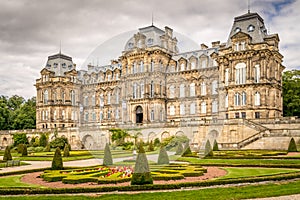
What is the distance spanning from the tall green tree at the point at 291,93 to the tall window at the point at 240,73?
9.93 meters

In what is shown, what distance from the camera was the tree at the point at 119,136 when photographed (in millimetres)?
18188

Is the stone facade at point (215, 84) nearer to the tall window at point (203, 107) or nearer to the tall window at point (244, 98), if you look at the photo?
the tall window at point (244, 98)

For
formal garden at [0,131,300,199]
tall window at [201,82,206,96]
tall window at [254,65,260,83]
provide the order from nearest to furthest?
formal garden at [0,131,300,199]
tall window at [254,65,260,83]
tall window at [201,82,206,96]

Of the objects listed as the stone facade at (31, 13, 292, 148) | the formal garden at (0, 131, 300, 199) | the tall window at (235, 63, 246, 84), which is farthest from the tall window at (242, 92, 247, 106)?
the formal garden at (0, 131, 300, 199)

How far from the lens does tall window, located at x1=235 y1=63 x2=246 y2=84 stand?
51.1 m

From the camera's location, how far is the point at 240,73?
169ft

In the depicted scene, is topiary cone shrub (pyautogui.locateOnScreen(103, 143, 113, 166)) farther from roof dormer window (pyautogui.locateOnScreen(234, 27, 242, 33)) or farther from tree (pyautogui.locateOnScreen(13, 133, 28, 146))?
tree (pyautogui.locateOnScreen(13, 133, 28, 146))

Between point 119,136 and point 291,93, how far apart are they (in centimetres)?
4501

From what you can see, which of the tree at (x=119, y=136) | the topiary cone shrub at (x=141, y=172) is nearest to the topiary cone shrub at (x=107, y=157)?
the tree at (x=119, y=136)

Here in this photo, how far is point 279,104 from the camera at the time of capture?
52469mm

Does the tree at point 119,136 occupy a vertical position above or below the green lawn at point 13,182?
above

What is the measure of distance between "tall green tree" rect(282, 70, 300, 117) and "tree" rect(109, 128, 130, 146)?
4237 cm

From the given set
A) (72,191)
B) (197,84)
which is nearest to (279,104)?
(197,84)

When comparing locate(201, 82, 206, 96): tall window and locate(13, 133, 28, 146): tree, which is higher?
locate(201, 82, 206, 96): tall window
